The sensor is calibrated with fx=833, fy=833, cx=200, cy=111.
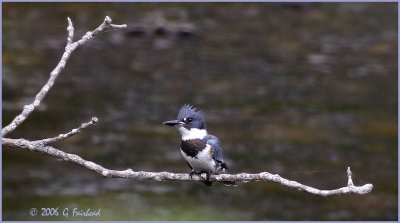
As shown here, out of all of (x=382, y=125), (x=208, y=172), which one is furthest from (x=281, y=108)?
(x=208, y=172)

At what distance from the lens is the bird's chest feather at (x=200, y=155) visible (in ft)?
11.9

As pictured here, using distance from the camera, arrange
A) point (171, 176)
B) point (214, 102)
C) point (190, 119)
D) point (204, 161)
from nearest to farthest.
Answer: point (171, 176) < point (190, 119) < point (204, 161) < point (214, 102)

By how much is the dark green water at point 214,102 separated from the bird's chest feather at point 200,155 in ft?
6.07

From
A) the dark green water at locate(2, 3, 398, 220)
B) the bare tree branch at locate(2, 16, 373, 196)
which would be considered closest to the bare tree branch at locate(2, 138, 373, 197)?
the bare tree branch at locate(2, 16, 373, 196)

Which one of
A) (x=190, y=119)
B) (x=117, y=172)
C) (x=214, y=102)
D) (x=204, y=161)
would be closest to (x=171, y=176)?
(x=117, y=172)

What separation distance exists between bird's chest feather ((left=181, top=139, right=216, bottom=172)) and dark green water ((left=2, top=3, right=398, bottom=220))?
1.85 meters

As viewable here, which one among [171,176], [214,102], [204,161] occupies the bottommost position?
[171,176]

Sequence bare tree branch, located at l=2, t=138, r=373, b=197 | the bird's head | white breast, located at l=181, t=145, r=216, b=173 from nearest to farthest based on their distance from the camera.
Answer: bare tree branch, located at l=2, t=138, r=373, b=197, the bird's head, white breast, located at l=181, t=145, r=216, b=173

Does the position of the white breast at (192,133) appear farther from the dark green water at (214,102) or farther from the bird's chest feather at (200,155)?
the dark green water at (214,102)

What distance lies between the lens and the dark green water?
26.4 feet

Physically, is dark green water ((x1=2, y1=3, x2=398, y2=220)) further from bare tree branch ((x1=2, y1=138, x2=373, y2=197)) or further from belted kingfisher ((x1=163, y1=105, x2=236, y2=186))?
bare tree branch ((x1=2, y1=138, x2=373, y2=197))

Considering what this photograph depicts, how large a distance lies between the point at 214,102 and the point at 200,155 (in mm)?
6316

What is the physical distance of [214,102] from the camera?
9.93 m

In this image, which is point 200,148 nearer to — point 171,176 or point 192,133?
point 192,133
